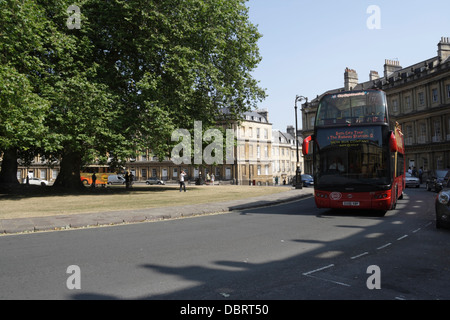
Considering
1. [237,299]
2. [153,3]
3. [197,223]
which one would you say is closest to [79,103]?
[153,3]

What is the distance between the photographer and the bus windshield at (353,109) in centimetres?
1274

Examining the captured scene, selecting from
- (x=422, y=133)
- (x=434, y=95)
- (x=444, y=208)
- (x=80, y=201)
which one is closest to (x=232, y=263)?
(x=444, y=208)

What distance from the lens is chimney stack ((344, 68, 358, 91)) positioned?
226 ft

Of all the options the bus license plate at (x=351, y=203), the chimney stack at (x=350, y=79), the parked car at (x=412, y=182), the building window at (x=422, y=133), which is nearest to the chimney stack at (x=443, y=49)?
the building window at (x=422, y=133)

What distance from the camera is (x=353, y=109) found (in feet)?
42.4

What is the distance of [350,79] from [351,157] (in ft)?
203

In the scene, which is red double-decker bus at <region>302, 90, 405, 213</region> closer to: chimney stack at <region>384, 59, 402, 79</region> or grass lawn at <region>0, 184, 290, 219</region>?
grass lawn at <region>0, 184, 290, 219</region>

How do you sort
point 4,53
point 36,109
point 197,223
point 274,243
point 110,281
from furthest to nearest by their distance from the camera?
point 4,53 → point 36,109 → point 197,223 → point 274,243 → point 110,281

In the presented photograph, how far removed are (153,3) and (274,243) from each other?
2076 centimetres

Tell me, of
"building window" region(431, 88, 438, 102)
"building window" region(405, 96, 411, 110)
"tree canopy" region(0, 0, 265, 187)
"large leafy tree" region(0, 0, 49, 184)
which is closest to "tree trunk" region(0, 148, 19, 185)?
"tree canopy" region(0, 0, 265, 187)

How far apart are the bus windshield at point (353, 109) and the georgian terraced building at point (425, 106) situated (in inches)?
1473

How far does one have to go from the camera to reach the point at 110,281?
5.20 meters

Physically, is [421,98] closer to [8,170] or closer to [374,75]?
[374,75]
